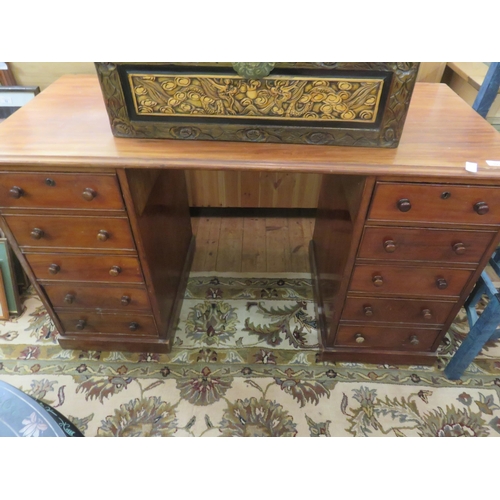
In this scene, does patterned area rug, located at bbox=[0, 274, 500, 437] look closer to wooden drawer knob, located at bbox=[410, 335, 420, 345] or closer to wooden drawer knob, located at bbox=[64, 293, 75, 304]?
wooden drawer knob, located at bbox=[410, 335, 420, 345]

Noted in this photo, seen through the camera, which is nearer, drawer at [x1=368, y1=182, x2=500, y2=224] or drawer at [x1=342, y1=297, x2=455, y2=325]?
drawer at [x1=368, y1=182, x2=500, y2=224]

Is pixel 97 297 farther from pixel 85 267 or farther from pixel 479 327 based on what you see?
pixel 479 327

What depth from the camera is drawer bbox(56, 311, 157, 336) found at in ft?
4.71

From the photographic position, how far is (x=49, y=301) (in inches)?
54.6

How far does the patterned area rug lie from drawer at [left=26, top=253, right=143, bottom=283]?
456mm

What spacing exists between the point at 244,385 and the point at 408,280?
77 centimetres

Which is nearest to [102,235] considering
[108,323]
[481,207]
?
[108,323]

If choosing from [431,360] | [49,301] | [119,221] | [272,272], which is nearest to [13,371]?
[49,301]

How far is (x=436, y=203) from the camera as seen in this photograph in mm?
1013

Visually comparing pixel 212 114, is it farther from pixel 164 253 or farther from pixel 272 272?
pixel 272 272

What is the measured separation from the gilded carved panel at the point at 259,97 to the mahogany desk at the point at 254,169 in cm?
9

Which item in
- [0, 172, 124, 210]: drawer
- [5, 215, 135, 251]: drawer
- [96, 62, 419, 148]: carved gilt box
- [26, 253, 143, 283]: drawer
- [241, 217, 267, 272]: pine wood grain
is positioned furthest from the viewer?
[241, 217, 267, 272]: pine wood grain

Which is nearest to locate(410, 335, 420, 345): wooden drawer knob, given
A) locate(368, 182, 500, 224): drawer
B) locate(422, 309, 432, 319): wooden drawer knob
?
locate(422, 309, 432, 319): wooden drawer knob

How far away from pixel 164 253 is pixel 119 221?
1.24 feet
